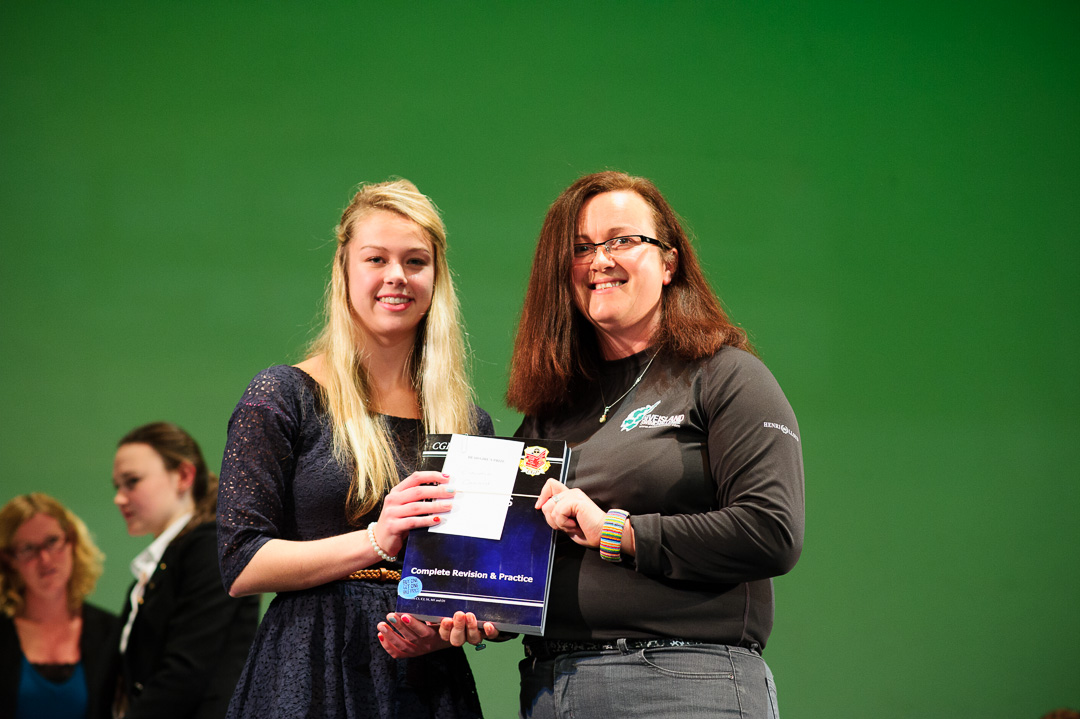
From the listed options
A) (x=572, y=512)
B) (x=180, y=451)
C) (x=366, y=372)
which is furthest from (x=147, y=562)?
(x=572, y=512)

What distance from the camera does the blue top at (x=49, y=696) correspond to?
347cm

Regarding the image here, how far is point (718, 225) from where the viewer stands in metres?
4.00

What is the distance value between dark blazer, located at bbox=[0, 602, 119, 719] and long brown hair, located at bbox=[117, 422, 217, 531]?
2.10 ft

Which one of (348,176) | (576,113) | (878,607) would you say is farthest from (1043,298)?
(348,176)

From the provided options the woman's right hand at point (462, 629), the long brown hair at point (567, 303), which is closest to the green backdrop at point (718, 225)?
the long brown hair at point (567, 303)

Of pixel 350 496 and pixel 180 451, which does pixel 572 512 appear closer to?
pixel 350 496

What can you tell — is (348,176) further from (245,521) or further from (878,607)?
(878,607)

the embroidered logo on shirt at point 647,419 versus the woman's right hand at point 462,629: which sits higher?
the embroidered logo on shirt at point 647,419

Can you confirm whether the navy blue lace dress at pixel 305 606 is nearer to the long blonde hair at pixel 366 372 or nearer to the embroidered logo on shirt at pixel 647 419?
the long blonde hair at pixel 366 372

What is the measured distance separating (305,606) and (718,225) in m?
2.87

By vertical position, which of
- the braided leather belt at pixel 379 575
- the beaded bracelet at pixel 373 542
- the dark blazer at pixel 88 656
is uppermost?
the beaded bracelet at pixel 373 542

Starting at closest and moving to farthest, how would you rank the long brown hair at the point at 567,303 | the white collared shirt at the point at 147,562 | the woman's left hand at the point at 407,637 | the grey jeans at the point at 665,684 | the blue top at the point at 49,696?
the grey jeans at the point at 665,684 < the woman's left hand at the point at 407,637 < the long brown hair at the point at 567,303 < the white collared shirt at the point at 147,562 < the blue top at the point at 49,696

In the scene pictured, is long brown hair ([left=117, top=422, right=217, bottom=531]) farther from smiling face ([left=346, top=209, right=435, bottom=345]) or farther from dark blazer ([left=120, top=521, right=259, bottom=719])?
smiling face ([left=346, top=209, right=435, bottom=345])

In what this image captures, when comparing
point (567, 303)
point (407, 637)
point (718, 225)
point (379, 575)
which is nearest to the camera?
point (407, 637)
